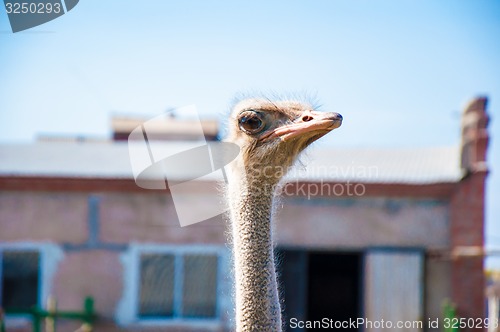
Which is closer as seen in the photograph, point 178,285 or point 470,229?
point 470,229

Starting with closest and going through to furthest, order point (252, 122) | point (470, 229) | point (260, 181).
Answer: point (260, 181)
point (252, 122)
point (470, 229)

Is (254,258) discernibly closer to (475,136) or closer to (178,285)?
(178,285)

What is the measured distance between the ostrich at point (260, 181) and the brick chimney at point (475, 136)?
20.7 ft

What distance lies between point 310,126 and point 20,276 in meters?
7.17

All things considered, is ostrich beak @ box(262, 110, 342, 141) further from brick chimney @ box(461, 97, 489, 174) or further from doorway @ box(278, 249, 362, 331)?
doorway @ box(278, 249, 362, 331)

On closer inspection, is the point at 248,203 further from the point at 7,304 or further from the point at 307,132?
the point at 7,304

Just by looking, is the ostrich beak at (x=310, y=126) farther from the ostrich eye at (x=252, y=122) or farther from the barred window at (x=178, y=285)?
the barred window at (x=178, y=285)

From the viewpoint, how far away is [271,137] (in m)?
3.28

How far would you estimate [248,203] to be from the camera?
318 centimetres

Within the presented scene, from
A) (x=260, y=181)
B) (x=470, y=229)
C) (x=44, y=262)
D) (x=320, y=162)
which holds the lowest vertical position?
(x=44, y=262)

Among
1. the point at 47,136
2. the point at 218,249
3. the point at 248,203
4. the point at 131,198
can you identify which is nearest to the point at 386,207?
the point at 218,249

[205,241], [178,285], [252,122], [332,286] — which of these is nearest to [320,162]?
[205,241]

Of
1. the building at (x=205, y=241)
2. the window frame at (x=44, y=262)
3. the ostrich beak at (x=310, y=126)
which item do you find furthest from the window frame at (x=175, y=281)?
the ostrich beak at (x=310, y=126)

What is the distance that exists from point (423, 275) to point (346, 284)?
16.4 ft
